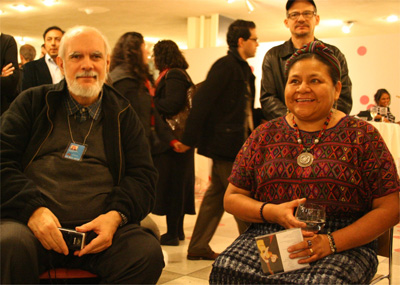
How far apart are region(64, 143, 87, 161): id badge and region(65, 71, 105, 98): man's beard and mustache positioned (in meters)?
0.25

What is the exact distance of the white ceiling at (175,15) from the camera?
916 cm

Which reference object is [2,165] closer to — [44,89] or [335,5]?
[44,89]

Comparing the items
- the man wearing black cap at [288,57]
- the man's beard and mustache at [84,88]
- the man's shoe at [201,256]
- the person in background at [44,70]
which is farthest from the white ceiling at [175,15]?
the man's beard and mustache at [84,88]

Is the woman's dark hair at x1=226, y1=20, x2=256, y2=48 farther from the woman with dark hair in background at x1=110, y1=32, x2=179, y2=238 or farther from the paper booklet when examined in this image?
the paper booklet

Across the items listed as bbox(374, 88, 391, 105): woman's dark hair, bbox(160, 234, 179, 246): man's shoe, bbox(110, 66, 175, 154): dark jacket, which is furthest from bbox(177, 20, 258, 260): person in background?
bbox(374, 88, 391, 105): woman's dark hair

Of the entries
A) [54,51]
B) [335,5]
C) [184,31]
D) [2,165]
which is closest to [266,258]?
[2,165]

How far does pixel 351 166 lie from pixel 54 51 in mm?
3122

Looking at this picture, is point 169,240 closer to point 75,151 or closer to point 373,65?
point 75,151

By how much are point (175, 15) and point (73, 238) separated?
30.5 feet

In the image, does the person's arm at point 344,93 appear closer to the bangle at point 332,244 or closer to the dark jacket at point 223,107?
the dark jacket at point 223,107

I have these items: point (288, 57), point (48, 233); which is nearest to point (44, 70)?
point (288, 57)

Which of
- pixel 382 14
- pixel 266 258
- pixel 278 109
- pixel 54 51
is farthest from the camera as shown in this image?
pixel 382 14

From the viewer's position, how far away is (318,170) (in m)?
1.68

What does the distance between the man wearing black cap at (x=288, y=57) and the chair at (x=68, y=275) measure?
151 centimetres
